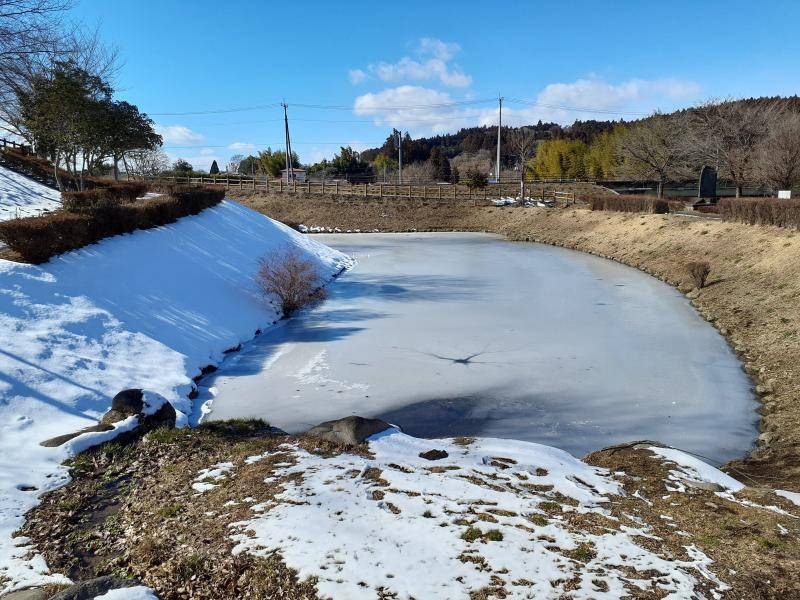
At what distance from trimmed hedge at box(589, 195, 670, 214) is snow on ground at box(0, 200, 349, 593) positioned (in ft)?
82.0

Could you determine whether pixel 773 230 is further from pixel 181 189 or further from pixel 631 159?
pixel 631 159

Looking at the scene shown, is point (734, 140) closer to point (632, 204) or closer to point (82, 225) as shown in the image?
point (632, 204)

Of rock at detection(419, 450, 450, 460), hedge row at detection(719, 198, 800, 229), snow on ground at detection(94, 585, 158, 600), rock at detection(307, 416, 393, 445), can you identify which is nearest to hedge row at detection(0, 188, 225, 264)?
→ rock at detection(307, 416, 393, 445)

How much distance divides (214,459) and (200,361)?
547cm

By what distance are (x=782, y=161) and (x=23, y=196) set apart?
37069 millimetres

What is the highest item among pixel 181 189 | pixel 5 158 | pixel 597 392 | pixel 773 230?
pixel 5 158

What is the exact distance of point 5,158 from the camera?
2795 centimetres

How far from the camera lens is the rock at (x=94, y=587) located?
172 inches

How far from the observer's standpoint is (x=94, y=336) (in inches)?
447

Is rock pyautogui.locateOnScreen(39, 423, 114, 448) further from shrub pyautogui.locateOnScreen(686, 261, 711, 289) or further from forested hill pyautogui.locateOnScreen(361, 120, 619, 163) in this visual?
forested hill pyautogui.locateOnScreen(361, 120, 619, 163)

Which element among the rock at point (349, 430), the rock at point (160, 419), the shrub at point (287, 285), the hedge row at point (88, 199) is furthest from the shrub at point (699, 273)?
the hedge row at point (88, 199)

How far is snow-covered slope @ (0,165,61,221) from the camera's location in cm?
1861

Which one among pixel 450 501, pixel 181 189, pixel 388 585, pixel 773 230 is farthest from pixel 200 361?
pixel 773 230

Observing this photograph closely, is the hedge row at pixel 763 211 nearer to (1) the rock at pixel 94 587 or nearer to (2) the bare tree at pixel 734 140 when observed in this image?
(2) the bare tree at pixel 734 140
